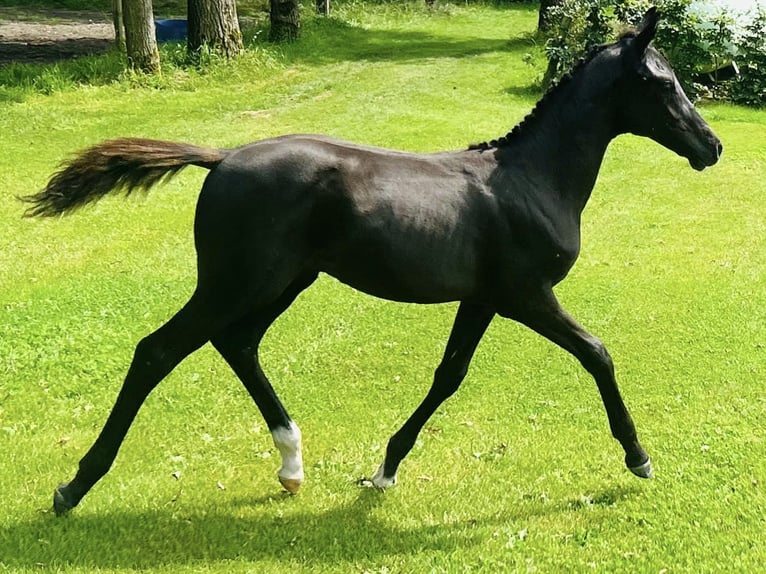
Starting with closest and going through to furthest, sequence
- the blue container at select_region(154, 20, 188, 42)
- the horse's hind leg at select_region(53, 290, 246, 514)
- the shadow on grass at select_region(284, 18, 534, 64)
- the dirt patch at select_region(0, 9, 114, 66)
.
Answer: the horse's hind leg at select_region(53, 290, 246, 514) → the dirt patch at select_region(0, 9, 114, 66) → the shadow on grass at select_region(284, 18, 534, 64) → the blue container at select_region(154, 20, 188, 42)

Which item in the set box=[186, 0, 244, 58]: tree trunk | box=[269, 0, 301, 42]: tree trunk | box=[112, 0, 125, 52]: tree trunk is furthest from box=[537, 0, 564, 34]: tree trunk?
box=[112, 0, 125, 52]: tree trunk

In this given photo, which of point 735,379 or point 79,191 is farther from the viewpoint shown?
point 735,379

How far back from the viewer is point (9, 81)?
13477mm

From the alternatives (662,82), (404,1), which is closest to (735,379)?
(662,82)

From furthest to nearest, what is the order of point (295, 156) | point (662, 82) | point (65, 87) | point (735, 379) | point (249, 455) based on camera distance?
point (65, 87), point (735, 379), point (249, 455), point (662, 82), point (295, 156)

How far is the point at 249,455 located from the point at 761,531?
2.65m

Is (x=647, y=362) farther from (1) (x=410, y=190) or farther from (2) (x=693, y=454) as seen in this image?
(1) (x=410, y=190)

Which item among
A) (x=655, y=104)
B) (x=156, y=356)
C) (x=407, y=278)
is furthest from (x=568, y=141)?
(x=156, y=356)

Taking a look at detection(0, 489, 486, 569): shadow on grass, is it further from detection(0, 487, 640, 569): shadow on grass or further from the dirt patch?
the dirt patch

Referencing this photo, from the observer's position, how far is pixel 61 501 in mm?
3658

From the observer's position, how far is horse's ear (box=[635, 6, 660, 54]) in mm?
3367

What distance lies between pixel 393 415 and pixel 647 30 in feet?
8.79

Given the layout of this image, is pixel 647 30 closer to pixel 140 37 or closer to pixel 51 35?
pixel 140 37

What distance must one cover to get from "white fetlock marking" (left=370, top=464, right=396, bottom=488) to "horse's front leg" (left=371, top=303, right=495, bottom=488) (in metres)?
0.13
